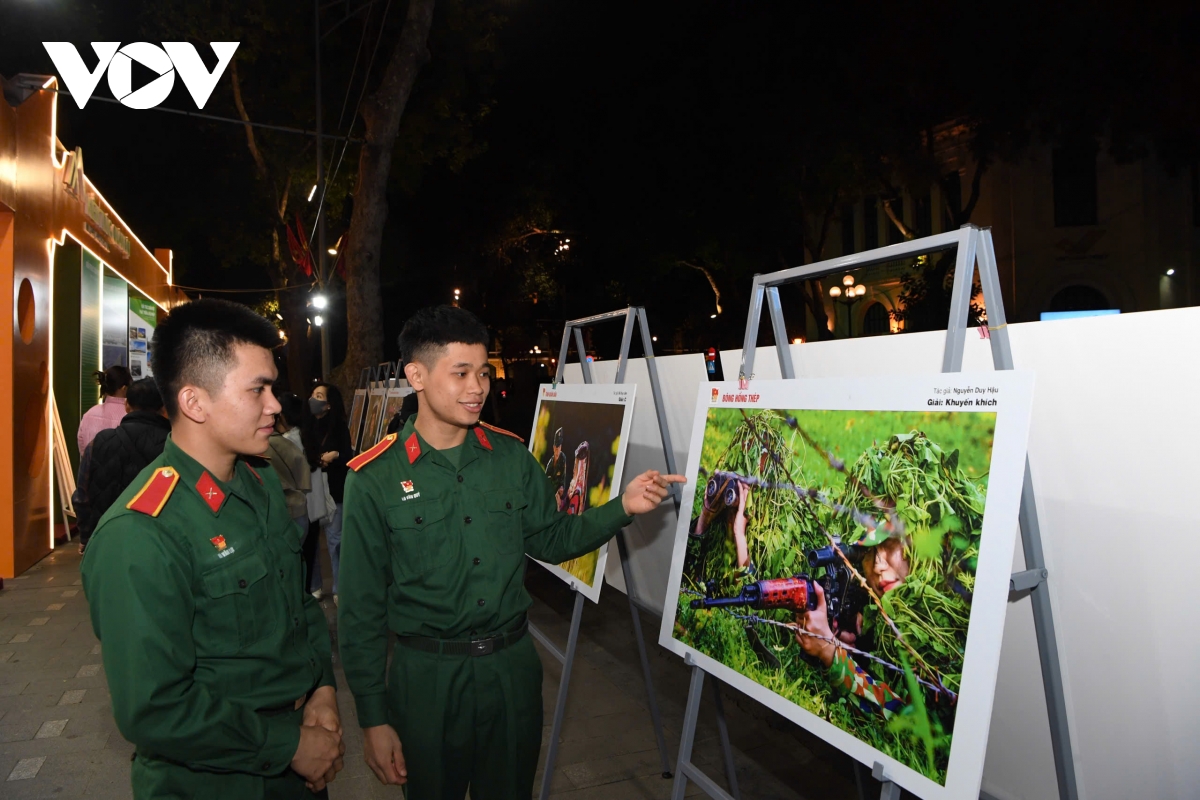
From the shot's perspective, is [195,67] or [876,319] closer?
[195,67]

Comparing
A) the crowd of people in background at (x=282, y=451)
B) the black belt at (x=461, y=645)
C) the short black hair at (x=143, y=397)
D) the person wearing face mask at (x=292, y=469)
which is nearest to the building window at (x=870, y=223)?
the crowd of people in background at (x=282, y=451)

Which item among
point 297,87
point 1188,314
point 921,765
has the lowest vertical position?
point 921,765

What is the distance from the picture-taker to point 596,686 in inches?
193

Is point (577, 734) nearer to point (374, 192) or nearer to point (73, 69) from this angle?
point (73, 69)

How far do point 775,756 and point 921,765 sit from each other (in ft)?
7.69

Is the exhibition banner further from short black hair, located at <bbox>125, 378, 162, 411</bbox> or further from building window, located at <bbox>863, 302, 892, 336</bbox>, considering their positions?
building window, located at <bbox>863, 302, 892, 336</bbox>

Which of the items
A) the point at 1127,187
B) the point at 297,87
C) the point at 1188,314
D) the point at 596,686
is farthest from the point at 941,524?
the point at 1127,187

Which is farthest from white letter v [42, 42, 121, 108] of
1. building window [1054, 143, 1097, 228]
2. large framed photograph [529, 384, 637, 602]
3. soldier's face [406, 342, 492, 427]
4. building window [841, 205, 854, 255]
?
building window [841, 205, 854, 255]

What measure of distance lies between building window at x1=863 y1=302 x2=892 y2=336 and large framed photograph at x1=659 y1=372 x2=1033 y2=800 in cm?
3011

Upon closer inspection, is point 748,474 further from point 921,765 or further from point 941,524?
point 921,765

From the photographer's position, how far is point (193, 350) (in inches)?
73.3

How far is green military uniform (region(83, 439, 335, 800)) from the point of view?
156 centimetres

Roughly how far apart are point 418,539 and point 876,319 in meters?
32.4

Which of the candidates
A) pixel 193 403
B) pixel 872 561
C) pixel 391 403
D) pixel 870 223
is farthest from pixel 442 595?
pixel 870 223
